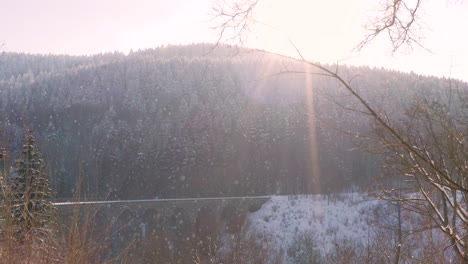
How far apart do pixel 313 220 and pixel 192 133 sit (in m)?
24.5

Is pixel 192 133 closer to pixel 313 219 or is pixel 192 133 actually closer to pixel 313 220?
pixel 313 219

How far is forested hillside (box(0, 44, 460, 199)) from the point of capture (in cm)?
5212

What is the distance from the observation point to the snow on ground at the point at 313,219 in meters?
34.5

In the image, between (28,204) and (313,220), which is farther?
(313,220)

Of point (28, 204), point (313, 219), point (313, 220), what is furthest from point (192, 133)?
point (28, 204)

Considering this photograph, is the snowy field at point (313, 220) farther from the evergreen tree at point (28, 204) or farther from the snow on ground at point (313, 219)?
the evergreen tree at point (28, 204)

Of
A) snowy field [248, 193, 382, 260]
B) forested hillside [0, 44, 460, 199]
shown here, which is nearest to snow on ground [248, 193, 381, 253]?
snowy field [248, 193, 382, 260]

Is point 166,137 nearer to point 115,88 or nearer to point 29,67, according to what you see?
point 115,88

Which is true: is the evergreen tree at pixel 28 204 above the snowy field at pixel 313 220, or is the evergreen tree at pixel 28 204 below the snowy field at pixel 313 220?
above

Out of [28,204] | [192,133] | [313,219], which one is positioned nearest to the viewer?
[28,204]

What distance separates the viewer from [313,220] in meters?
37.1

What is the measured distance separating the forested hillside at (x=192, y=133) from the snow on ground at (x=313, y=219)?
24.4 ft

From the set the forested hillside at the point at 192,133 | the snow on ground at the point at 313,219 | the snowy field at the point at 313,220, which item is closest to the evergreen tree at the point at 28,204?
the snowy field at the point at 313,220

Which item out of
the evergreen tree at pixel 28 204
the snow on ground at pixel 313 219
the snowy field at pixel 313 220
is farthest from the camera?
the snow on ground at pixel 313 219
